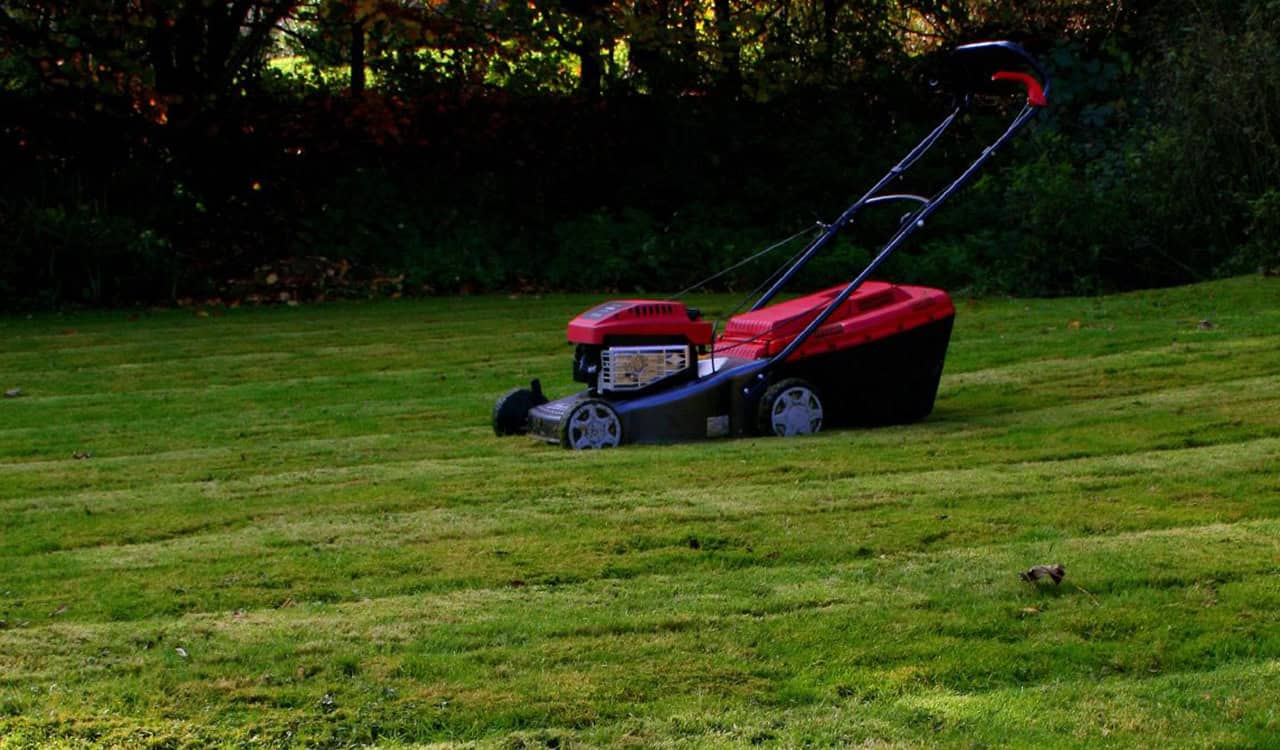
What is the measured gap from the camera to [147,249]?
48.1 feet

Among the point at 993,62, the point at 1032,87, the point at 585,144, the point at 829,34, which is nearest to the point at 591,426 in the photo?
the point at 1032,87

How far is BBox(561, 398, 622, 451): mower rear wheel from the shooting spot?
7.39 m

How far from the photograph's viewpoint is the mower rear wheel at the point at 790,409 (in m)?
7.59

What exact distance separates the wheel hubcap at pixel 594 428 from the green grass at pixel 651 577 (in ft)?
0.89

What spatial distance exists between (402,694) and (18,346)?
29.2 feet

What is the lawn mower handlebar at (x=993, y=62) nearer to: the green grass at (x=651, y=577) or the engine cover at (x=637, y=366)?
the green grass at (x=651, y=577)

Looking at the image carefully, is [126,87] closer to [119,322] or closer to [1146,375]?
[119,322]

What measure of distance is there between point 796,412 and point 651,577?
2.85m

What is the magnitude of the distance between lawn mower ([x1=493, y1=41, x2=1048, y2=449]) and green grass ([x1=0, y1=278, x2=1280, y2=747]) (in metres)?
0.23

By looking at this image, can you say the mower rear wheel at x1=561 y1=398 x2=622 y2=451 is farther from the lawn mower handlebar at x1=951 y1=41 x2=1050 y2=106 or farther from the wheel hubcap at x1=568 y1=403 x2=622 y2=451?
the lawn mower handlebar at x1=951 y1=41 x2=1050 y2=106

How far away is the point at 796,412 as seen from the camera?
768 cm

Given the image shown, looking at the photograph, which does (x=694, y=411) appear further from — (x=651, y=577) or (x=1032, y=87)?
(x=651, y=577)

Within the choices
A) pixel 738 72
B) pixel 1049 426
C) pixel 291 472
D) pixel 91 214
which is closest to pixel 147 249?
pixel 91 214

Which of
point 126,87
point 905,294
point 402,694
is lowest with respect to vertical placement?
point 402,694
